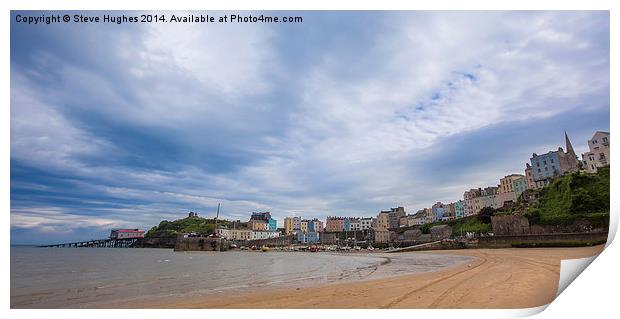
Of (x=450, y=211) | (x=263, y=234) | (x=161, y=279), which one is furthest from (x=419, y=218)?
(x=161, y=279)

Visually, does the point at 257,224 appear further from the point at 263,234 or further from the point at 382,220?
the point at 382,220

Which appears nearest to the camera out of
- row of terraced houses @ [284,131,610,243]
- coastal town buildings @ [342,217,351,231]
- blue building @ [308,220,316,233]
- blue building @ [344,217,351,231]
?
row of terraced houses @ [284,131,610,243]

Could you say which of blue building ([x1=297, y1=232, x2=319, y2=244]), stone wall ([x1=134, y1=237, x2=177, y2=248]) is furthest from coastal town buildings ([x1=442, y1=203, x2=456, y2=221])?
stone wall ([x1=134, y1=237, x2=177, y2=248])

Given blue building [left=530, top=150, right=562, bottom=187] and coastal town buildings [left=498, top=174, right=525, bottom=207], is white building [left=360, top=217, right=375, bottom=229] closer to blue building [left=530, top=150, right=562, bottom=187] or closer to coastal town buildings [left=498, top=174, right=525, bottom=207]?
coastal town buildings [left=498, top=174, right=525, bottom=207]

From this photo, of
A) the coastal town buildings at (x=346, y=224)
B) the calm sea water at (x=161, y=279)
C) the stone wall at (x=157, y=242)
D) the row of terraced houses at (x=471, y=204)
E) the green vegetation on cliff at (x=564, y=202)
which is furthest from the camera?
the coastal town buildings at (x=346, y=224)

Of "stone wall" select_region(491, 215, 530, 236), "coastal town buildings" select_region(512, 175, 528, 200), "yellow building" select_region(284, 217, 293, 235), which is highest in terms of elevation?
"coastal town buildings" select_region(512, 175, 528, 200)

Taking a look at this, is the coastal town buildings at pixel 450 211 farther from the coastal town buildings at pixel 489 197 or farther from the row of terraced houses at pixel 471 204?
the coastal town buildings at pixel 489 197

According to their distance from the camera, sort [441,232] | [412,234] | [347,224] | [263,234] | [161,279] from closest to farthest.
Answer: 1. [161,279]
2. [441,232]
3. [412,234]
4. [263,234]
5. [347,224]

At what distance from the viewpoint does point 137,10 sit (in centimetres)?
430

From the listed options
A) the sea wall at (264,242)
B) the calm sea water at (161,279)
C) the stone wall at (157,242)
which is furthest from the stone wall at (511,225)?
the sea wall at (264,242)

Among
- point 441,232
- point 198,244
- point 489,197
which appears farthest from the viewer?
point 489,197
